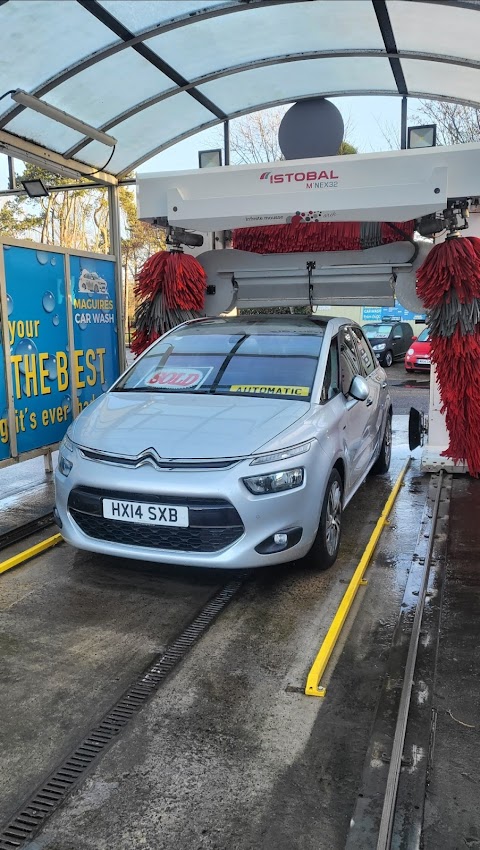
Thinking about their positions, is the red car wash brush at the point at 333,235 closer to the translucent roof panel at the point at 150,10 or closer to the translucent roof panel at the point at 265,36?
the translucent roof panel at the point at 265,36

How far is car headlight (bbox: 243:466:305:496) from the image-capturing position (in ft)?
11.9

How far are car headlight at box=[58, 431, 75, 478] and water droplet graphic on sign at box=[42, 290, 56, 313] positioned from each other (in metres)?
2.37

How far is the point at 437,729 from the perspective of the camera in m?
2.75

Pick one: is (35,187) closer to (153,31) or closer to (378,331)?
(153,31)

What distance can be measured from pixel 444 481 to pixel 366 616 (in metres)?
3.08

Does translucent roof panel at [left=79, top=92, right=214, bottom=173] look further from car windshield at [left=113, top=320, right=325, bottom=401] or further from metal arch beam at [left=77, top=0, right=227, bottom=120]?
car windshield at [left=113, top=320, right=325, bottom=401]

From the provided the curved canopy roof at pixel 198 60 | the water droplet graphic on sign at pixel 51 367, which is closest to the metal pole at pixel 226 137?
the curved canopy roof at pixel 198 60

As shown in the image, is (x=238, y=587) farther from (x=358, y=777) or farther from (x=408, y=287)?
(x=408, y=287)

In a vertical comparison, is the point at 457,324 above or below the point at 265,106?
below

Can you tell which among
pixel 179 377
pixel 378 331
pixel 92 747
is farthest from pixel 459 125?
pixel 92 747

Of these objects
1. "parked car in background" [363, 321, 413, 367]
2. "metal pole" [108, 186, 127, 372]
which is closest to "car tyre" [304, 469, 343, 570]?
"metal pole" [108, 186, 127, 372]

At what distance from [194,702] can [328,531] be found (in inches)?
60.5

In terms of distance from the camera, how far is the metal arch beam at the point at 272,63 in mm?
6012

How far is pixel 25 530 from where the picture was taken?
514cm
